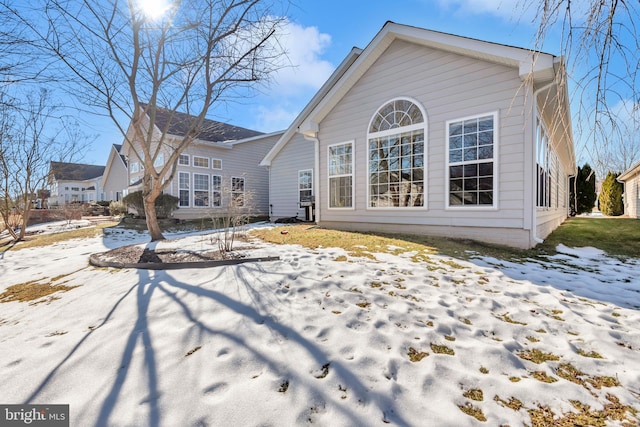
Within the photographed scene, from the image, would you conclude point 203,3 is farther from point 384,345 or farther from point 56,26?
point 384,345

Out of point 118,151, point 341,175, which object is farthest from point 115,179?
point 341,175

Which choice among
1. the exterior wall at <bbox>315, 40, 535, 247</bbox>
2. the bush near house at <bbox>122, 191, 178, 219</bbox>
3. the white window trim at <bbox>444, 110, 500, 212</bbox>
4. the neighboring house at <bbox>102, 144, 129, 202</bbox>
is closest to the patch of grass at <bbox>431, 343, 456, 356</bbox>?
the exterior wall at <bbox>315, 40, 535, 247</bbox>

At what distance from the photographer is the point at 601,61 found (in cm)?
190

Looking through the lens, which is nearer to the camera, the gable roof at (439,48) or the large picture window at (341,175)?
the gable roof at (439,48)

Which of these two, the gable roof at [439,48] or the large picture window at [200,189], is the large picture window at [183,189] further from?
the gable roof at [439,48]

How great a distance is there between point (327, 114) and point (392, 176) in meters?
3.04

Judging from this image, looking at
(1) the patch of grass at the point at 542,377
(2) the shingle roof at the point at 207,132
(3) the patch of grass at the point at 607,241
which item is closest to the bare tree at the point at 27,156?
(2) the shingle roof at the point at 207,132

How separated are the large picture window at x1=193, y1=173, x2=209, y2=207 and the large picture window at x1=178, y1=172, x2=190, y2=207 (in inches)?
14.7

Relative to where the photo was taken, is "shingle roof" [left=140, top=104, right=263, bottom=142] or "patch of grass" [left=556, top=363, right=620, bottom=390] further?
"shingle roof" [left=140, top=104, right=263, bottom=142]

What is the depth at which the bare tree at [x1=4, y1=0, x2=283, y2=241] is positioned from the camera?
252 inches

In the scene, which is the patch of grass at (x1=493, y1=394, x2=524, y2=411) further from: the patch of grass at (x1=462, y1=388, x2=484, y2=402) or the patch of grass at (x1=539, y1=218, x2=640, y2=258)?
the patch of grass at (x1=539, y1=218, x2=640, y2=258)

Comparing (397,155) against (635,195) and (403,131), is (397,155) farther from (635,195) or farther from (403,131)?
(635,195)

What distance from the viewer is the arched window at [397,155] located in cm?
727

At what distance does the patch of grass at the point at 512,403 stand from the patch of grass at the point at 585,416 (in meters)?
0.06
